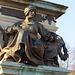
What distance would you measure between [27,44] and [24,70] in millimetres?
755

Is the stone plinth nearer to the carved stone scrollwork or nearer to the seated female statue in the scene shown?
the seated female statue

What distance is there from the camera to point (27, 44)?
20.8 ft

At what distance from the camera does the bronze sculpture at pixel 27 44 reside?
629 cm

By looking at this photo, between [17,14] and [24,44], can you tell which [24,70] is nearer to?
[24,44]

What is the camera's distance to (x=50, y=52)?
7109 millimetres

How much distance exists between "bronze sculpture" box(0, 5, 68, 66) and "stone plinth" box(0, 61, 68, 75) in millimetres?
205

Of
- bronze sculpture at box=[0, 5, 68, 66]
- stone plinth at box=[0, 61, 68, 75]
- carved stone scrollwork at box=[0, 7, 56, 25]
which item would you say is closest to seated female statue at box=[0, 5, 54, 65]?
bronze sculpture at box=[0, 5, 68, 66]

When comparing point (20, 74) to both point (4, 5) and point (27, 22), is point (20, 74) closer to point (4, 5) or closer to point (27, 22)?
point (27, 22)

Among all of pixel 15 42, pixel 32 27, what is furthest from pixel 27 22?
pixel 15 42

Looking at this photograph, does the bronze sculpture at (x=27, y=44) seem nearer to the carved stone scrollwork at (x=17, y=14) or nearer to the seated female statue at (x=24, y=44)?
the seated female statue at (x=24, y=44)

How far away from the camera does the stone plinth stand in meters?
5.90

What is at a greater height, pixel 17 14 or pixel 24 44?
pixel 17 14

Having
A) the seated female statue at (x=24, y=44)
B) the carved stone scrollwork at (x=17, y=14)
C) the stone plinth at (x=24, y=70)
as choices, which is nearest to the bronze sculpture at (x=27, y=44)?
the seated female statue at (x=24, y=44)

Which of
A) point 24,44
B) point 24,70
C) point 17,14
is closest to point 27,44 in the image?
point 24,44
